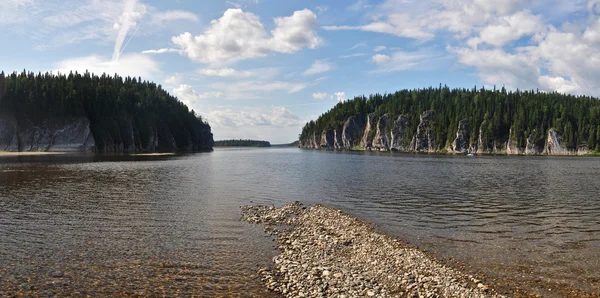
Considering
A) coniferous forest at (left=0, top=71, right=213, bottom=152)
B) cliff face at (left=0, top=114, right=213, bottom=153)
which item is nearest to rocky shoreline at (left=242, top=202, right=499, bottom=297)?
cliff face at (left=0, top=114, right=213, bottom=153)

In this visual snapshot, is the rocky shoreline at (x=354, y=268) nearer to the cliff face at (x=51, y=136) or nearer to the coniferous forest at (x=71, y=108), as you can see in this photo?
the cliff face at (x=51, y=136)

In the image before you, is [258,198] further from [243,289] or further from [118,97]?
[118,97]

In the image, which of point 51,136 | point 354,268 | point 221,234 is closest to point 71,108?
point 51,136

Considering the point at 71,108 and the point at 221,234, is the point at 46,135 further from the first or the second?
the point at 221,234

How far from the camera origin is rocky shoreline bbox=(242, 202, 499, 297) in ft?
44.0

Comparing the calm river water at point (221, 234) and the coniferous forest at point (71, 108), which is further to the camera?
the coniferous forest at point (71, 108)

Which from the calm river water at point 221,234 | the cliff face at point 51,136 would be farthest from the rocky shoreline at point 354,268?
the cliff face at point 51,136

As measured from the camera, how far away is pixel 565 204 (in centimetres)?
3466

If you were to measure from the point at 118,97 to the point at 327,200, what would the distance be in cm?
19347

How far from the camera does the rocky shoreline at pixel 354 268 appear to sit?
44.0 feet

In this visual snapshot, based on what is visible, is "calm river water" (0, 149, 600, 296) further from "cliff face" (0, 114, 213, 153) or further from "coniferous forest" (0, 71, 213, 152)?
"coniferous forest" (0, 71, 213, 152)

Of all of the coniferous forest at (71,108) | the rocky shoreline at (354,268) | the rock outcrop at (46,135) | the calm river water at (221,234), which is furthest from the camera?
the coniferous forest at (71,108)

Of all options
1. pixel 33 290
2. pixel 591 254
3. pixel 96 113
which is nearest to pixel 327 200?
pixel 591 254

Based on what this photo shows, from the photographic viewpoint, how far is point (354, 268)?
16078 millimetres
